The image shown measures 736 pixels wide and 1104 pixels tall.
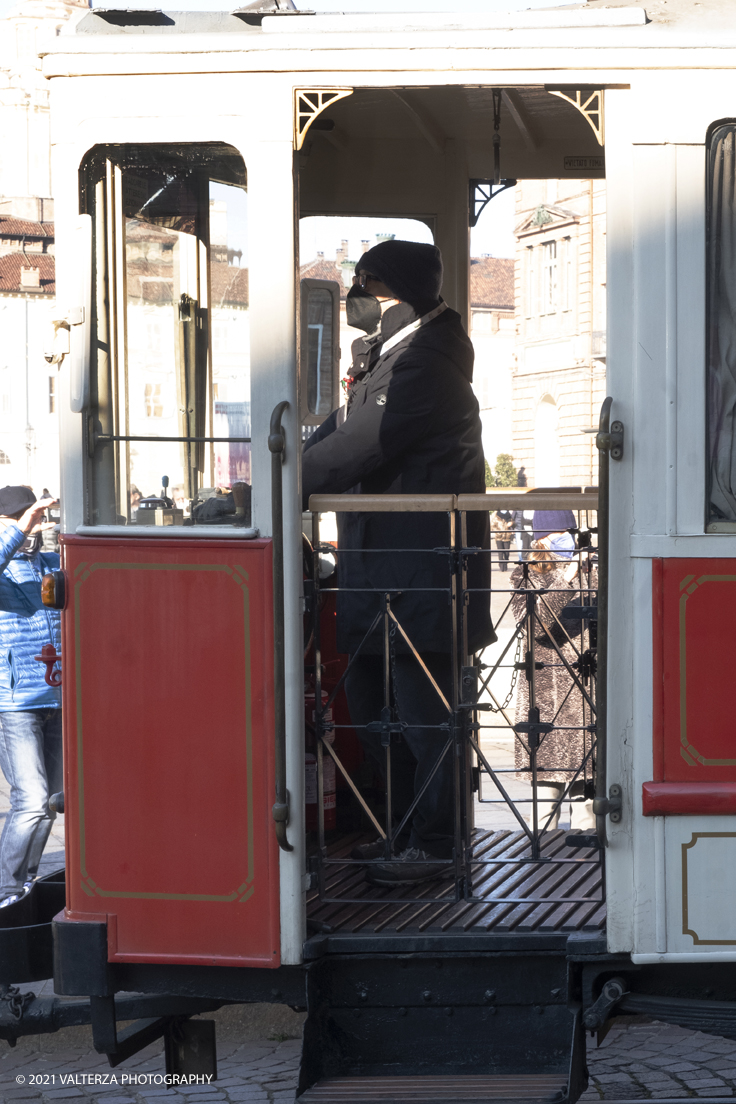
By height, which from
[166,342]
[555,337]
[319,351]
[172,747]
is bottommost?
[172,747]

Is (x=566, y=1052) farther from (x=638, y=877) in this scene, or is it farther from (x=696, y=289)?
(x=696, y=289)

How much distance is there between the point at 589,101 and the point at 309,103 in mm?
666

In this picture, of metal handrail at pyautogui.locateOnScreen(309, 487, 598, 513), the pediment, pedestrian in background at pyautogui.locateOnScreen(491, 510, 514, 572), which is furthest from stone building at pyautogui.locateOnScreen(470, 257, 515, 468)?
metal handrail at pyautogui.locateOnScreen(309, 487, 598, 513)

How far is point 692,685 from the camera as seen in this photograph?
294cm

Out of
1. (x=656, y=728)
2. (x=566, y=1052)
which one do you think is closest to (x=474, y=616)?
(x=656, y=728)

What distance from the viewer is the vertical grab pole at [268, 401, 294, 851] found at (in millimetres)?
2963

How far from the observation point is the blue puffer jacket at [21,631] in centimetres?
548

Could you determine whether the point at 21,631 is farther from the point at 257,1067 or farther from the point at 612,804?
the point at 612,804

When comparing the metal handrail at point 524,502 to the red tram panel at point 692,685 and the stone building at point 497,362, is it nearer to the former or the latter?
the red tram panel at point 692,685

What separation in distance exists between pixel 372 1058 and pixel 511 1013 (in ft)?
1.20

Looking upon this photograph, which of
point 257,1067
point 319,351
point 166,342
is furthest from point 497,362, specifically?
point 166,342

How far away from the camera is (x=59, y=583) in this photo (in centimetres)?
307

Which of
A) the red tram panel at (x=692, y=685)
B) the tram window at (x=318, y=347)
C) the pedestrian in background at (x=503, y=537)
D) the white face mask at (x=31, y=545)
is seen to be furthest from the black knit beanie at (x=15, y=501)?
the red tram panel at (x=692, y=685)

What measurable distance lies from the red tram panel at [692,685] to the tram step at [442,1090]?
2.31 ft
